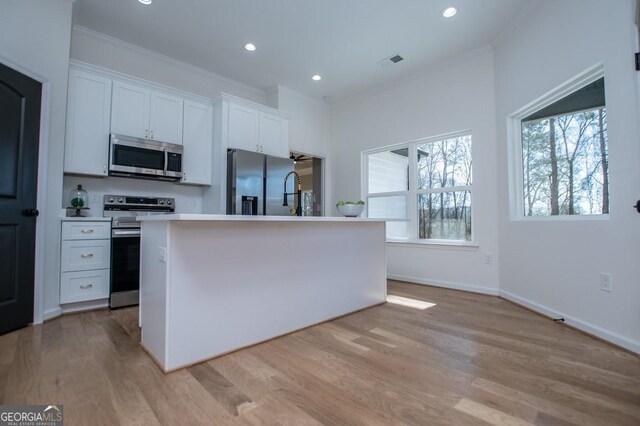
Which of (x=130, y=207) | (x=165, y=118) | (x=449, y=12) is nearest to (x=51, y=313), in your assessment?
(x=130, y=207)

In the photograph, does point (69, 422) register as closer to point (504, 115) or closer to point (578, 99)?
point (578, 99)

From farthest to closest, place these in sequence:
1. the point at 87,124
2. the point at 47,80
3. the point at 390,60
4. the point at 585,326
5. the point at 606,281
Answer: the point at 390,60
the point at 87,124
the point at 47,80
the point at 585,326
the point at 606,281

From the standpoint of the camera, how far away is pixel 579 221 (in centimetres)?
255

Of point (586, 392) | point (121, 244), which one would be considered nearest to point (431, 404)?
point (586, 392)

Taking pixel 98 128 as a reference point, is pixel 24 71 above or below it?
above

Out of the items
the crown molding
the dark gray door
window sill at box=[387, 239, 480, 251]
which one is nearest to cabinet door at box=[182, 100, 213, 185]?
the crown molding

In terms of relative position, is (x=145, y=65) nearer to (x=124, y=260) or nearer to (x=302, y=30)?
(x=302, y=30)

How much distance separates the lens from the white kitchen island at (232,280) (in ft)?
5.88

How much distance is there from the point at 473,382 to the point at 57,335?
293 centimetres

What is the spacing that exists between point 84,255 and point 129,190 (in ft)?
3.20

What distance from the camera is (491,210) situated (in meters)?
3.79

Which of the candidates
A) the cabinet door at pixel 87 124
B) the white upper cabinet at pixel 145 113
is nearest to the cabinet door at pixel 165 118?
the white upper cabinet at pixel 145 113

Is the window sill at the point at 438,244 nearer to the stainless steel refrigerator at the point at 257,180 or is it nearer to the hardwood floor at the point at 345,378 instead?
the hardwood floor at the point at 345,378

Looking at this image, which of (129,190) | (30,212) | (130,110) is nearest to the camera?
(30,212)
